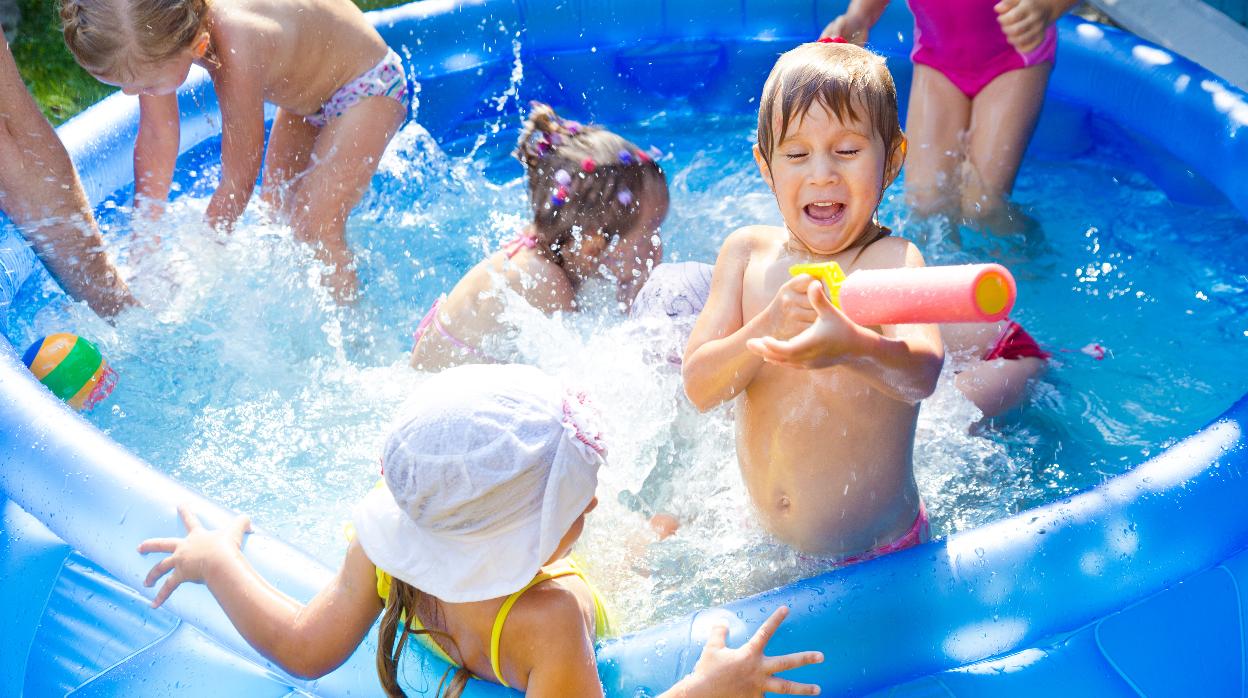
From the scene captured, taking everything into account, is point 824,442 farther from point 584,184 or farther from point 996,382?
point 584,184

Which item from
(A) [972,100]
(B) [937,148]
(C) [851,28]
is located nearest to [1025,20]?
(A) [972,100]

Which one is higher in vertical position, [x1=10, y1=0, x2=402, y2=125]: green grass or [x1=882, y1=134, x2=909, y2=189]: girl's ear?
[x1=882, y1=134, x2=909, y2=189]: girl's ear

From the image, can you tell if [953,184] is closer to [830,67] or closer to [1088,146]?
[1088,146]

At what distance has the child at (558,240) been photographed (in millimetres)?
2855

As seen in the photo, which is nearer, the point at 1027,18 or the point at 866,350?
the point at 866,350

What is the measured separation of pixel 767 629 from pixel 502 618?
40cm

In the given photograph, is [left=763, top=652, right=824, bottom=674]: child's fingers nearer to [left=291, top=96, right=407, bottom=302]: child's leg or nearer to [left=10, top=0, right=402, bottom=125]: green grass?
[left=291, top=96, right=407, bottom=302]: child's leg

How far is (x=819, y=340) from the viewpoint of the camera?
5.15 feet

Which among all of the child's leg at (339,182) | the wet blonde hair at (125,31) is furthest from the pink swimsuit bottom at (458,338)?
the wet blonde hair at (125,31)

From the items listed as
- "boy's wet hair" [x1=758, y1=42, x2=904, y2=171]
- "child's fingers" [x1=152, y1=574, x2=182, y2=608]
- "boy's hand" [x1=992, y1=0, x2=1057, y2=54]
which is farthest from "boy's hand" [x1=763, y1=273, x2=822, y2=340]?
"boy's hand" [x1=992, y1=0, x2=1057, y2=54]

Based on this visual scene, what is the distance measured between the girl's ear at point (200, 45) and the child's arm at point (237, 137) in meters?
0.10

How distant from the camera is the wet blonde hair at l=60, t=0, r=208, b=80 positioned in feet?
8.95

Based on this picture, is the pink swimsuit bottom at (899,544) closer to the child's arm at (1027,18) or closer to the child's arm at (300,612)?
the child's arm at (300,612)

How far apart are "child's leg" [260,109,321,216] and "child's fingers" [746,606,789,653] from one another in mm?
2308
